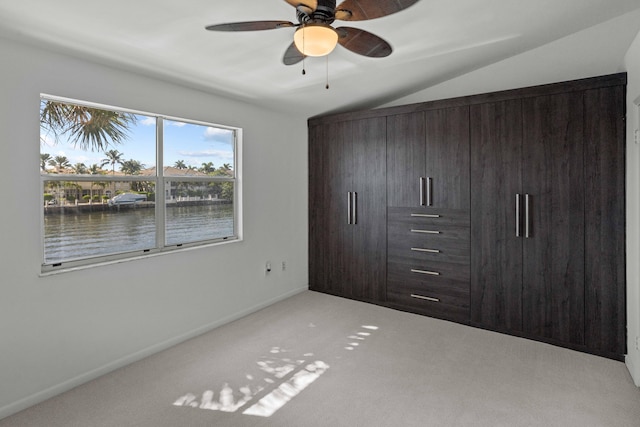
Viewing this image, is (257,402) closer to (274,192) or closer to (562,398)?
(562,398)

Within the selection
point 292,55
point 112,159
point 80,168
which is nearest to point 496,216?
point 292,55

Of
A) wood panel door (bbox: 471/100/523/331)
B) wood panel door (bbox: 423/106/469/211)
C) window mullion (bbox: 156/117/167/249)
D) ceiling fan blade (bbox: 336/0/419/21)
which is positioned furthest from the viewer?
wood panel door (bbox: 423/106/469/211)

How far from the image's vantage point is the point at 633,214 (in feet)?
8.85

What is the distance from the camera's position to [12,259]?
2285mm

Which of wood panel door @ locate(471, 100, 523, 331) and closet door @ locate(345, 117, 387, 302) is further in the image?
closet door @ locate(345, 117, 387, 302)

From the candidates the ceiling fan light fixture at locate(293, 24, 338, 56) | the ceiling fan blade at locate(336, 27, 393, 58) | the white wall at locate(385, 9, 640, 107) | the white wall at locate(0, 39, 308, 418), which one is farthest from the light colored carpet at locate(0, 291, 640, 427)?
the white wall at locate(385, 9, 640, 107)

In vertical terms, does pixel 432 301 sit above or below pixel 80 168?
below

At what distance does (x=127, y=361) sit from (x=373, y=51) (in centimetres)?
290

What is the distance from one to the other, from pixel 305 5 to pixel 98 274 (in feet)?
7.71

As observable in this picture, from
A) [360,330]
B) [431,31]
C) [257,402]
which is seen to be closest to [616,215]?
[431,31]

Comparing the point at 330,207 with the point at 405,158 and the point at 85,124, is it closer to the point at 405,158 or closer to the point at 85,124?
the point at 405,158

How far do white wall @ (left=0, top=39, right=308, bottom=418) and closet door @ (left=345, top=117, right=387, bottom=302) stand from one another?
1000mm

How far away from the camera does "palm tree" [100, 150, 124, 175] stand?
286cm

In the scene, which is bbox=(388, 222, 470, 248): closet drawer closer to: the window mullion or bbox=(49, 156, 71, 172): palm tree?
the window mullion
